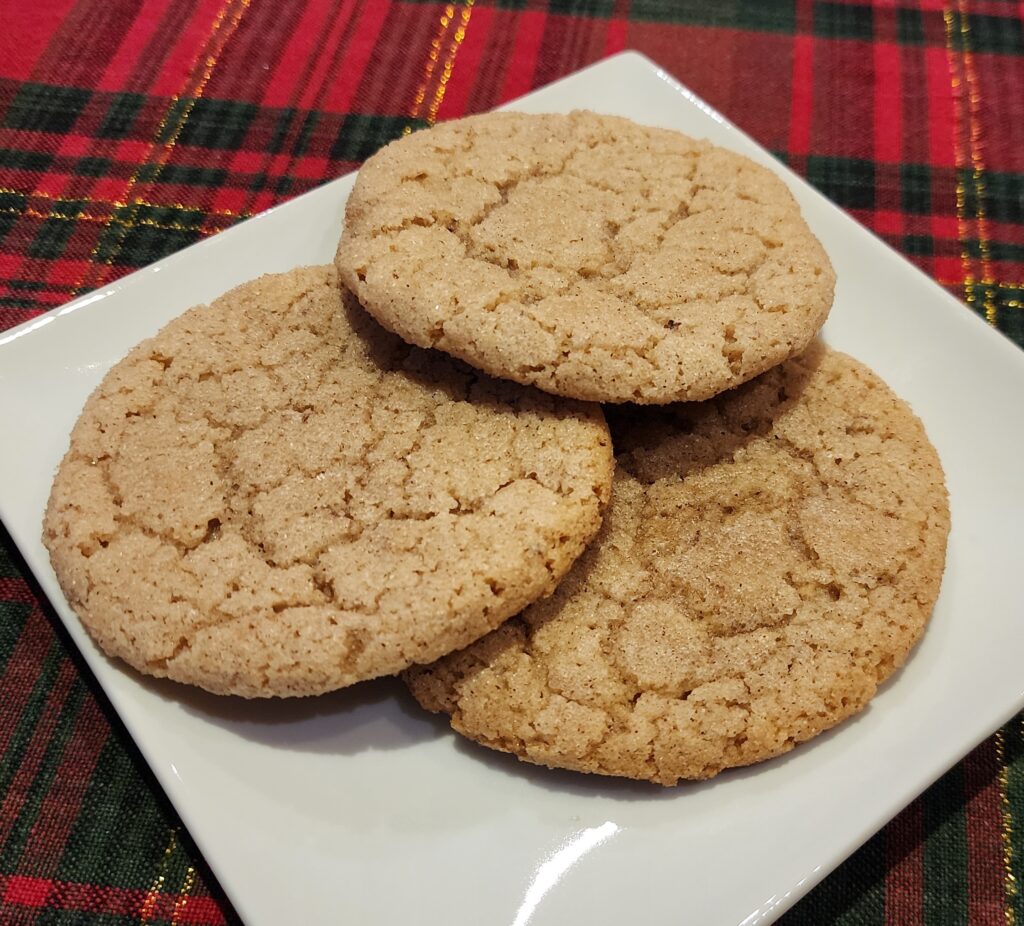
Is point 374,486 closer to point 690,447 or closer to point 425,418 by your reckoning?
point 425,418

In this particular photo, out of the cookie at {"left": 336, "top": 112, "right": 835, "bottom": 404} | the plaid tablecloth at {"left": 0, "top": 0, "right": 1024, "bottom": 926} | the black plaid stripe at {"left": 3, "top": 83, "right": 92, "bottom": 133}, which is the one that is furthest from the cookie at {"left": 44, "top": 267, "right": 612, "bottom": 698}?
the black plaid stripe at {"left": 3, "top": 83, "right": 92, "bottom": 133}

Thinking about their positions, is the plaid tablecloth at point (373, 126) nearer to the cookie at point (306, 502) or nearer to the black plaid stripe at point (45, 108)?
the black plaid stripe at point (45, 108)

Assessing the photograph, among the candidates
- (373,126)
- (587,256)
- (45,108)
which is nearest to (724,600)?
(587,256)

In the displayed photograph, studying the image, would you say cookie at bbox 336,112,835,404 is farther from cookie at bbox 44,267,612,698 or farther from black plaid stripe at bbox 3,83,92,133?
black plaid stripe at bbox 3,83,92,133

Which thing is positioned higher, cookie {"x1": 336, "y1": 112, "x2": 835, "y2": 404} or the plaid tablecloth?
cookie {"x1": 336, "y1": 112, "x2": 835, "y2": 404}

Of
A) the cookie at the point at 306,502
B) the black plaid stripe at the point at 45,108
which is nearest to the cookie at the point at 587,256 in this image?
the cookie at the point at 306,502

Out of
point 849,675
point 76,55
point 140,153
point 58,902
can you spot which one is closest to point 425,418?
point 849,675

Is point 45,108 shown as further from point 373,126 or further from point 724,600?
point 724,600
